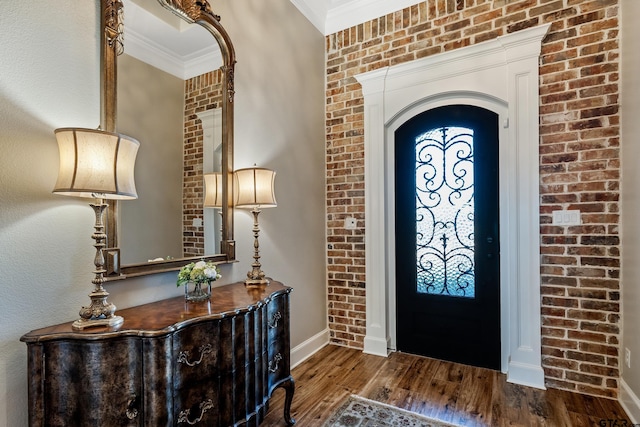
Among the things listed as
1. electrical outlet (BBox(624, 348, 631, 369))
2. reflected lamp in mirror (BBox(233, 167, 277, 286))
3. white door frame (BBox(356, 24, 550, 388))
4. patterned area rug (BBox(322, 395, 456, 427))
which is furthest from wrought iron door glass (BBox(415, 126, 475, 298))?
reflected lamp in mirror (BBox(233, 167, 277, 286))

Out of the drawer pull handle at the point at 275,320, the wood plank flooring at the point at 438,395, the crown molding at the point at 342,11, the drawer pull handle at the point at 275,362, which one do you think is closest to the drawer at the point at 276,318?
the drawer pull handle at the point at 275,320

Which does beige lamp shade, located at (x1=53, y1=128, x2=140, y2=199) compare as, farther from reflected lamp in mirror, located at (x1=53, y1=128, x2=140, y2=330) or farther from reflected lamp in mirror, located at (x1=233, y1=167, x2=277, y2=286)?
reflected lamp in mirror, located at (x1=233, y1=167, x2=277, y2=286)

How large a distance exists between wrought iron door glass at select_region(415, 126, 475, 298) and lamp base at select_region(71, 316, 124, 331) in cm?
244

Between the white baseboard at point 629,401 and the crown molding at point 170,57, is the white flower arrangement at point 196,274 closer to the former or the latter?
the crown molding at point 170,57

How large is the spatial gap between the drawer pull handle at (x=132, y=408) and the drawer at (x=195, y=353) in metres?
0.15

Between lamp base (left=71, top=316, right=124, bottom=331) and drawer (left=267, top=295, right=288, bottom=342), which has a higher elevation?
lamp base (left=71, top=316, right=124, bottom=331)

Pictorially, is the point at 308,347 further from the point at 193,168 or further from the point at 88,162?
the point at 88,162

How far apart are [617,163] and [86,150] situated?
315 centimetres

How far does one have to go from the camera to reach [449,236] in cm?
284

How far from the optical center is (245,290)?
200 centimetres

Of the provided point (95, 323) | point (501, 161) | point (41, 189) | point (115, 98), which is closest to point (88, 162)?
point (41, 189)

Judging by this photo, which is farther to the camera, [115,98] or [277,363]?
[277,363]

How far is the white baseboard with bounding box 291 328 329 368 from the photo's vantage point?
282cm

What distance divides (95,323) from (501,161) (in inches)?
115
